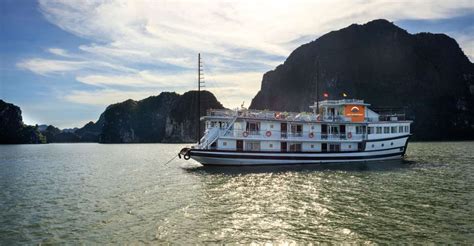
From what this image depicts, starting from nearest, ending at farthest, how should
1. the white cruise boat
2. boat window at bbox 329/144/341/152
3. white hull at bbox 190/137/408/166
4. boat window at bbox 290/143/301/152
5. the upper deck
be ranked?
white hull at bbox 190/137/408/166
the white cruise boat
the upper deck
boat window at bbox 290/143/301/152
boat window at bbox 329/144/341/152

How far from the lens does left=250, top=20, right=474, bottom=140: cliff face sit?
154 meters

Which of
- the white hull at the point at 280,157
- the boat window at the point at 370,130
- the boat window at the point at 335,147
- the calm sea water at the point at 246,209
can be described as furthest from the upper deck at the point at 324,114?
the calm sea water at the point at 246,209

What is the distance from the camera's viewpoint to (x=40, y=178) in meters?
35.3

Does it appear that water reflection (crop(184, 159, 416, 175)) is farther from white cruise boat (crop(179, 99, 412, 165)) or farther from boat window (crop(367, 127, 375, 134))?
boat window (crop(367, 127, 375, 134))

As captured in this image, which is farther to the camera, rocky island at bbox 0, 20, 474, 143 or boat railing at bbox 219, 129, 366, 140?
rocky island at bbox 0, 20, 474, 143

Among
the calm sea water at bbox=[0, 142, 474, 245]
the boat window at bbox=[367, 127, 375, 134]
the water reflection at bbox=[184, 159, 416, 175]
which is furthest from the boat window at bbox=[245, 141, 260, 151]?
the boat window at bbox=[367, 127, 375, 134]

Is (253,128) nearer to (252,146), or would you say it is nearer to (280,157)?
(252,146)

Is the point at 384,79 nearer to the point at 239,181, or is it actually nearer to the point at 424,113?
the point at 424,113

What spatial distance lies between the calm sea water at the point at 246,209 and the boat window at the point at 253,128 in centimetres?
763

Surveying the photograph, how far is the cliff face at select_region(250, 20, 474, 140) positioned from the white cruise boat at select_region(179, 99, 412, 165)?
11674 cm

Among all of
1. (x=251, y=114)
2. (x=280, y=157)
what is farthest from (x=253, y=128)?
(x=280, y=157)

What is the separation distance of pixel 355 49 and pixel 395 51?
21149mm

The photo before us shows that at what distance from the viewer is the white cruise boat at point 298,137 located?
3809cm

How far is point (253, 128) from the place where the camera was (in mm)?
39219
